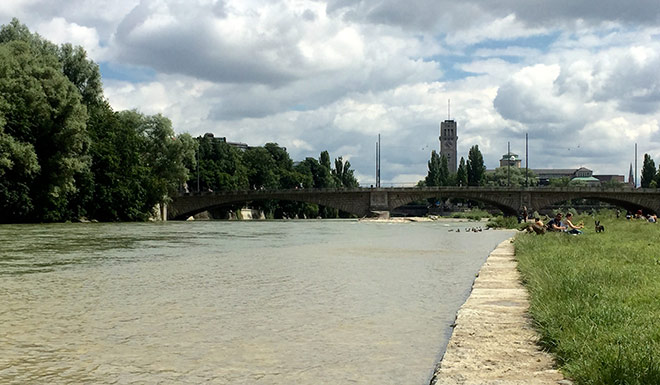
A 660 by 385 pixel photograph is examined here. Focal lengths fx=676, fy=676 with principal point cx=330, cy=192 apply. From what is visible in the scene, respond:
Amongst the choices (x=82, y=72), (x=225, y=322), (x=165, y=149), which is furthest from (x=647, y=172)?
(x=225, y=322)

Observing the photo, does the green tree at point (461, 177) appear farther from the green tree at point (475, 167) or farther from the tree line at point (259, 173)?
the tree line at point (259, 173)

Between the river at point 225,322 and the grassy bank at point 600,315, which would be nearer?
the grassy bank at point 600,315

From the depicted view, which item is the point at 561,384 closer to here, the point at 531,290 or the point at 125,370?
the point at 125,370

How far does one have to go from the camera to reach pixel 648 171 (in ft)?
508

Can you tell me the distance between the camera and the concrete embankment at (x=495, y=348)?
616 cm

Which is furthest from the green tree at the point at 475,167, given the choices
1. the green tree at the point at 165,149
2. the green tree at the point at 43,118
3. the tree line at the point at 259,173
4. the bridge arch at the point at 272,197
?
the green tree at the point at 43,118

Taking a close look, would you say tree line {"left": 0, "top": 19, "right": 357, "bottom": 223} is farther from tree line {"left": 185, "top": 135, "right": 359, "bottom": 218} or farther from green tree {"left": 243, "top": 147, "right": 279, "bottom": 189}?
green tree {"left": 243, "top": 147, "right": 279, "bottom": 189}

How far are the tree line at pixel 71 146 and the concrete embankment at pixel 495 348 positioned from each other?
1759 inches

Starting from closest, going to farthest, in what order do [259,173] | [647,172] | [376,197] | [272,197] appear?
[272,197] < [376,197] < [259,173] < [647,172]

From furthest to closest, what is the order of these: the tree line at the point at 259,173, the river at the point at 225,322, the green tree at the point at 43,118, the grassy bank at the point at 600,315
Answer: the tree line at the point at 259,173, the green tree at the point at 43,118, the river at the point at 225,322, the grassy bank at the point at 600,315

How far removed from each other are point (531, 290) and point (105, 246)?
22.7m

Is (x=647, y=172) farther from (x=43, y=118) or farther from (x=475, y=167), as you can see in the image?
(x=43, y=118)

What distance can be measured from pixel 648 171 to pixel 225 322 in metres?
163

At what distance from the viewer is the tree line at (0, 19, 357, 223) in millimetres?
51906
